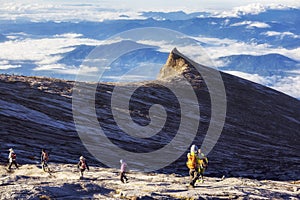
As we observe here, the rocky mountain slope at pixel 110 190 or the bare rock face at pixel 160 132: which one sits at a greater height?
the bare rock face at pixel 160 132

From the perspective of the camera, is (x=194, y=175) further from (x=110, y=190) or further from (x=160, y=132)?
(x=160, y=132)

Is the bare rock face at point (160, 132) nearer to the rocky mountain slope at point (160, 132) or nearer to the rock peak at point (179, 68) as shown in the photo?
the rocky mountain slope at point (160, 132)

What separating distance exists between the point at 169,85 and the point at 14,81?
26587mm

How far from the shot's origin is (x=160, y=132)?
53.7m

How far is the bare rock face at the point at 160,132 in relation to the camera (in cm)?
4262

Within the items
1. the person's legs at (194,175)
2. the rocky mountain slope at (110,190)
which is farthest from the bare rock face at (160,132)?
the person's legs at (194,175)

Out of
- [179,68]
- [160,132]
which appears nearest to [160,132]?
[160,132]

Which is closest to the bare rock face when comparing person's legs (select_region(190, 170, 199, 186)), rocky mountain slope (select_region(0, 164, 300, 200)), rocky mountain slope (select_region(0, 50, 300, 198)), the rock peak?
rocky mountain slope (select_region(0, 50, 300, 198))

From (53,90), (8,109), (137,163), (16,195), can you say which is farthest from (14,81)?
(16,195)

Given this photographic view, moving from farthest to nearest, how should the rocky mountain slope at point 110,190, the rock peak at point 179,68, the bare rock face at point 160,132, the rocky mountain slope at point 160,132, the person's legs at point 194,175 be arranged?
the rock peak at point 179,68 < the bare rock face at point 160,132 < the rocky mountain slope at point 160,132 < the person's legs at point 194,175 < the rocky mountain slope at point 110,190

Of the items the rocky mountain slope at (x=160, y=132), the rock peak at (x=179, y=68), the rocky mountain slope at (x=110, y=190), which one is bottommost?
the rocky mountain slope at (x=110, y=190)

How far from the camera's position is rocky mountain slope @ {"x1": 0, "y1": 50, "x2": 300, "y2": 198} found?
42.5m

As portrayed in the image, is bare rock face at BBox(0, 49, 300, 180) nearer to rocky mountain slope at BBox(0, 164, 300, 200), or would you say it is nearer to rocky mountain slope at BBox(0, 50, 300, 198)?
rocky mountain slope at BBox(0, 50, 300, 198)

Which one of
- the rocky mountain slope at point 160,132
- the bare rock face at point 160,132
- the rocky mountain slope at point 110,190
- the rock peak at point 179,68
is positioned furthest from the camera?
the rock peak at point 179,68
